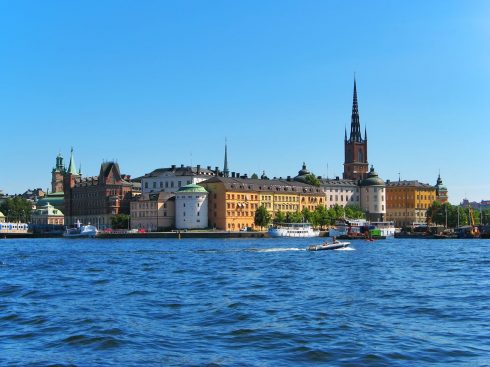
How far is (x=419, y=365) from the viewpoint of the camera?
16.8 m

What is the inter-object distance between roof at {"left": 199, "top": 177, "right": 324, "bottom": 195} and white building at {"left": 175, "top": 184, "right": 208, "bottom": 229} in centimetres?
476

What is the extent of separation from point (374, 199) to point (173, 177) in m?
51.0

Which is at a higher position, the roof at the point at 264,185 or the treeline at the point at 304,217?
the roof at the point at 264,185

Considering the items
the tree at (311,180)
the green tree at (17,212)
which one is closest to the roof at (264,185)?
A: the tree at (311,180)

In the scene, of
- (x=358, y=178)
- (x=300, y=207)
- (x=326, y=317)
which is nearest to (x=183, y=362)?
(x=326, y=317)

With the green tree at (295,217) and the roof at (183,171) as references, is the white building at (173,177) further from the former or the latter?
the green tree at (295,217)

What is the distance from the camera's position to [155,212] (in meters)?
146

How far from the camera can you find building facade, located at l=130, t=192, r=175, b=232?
477 ft

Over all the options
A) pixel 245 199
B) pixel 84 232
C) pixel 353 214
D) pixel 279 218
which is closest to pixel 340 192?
pixel 353 214

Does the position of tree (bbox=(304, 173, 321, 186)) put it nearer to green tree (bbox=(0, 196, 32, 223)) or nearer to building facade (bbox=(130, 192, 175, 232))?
building facade (bbox=(130, 192, 175, 232))

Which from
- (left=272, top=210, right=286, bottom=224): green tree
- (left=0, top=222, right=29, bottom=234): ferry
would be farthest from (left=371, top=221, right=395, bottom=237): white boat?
(left=0, top=222, right=29, bottom=234): ferry

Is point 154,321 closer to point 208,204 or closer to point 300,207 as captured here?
point 208,204

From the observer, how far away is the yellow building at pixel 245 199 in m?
141

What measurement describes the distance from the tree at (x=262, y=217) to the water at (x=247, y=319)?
9761 centimetres
